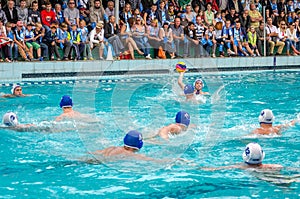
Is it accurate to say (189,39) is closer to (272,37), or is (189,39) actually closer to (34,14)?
(272,37)

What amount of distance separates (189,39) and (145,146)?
389 inches

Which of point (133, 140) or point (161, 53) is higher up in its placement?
point (161, 53)

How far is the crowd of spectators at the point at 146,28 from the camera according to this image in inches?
606

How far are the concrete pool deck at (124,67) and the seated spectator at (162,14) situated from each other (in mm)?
1395

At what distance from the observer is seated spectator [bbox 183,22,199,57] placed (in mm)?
17359

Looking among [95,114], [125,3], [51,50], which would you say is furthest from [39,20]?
[95,114]

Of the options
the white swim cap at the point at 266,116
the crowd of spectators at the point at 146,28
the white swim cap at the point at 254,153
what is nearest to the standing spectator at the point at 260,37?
the crowd of spectators at the point at 146,28

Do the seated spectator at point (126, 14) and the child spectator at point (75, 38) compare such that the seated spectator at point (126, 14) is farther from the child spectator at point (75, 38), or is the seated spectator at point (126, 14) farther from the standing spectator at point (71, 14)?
the child spectator at point (75, 38)

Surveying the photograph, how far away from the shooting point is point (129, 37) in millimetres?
16484

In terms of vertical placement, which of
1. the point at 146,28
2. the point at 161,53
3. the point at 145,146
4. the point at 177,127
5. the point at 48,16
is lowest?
the point at 145,146

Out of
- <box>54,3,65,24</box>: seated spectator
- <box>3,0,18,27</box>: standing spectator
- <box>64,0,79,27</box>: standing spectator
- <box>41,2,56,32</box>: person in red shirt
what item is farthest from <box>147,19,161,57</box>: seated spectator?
<box>3,0,18,27</box>: standing spectator

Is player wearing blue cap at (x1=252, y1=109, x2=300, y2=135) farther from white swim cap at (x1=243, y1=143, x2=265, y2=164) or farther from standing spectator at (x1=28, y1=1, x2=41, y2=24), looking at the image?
standing spectator at (x1=28, y1=1, x2=41, y2=24)

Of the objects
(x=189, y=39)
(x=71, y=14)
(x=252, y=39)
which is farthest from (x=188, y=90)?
(x=252, y=39)

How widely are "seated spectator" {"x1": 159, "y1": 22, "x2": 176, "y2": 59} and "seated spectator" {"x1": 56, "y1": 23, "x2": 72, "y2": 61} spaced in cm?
277
